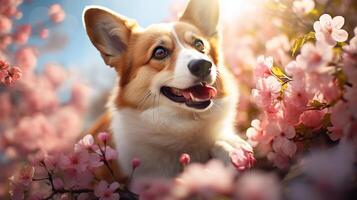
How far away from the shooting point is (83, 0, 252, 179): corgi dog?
2.34 metres

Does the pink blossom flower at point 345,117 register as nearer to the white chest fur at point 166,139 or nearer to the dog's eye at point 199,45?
the white chest fur at point 166,139

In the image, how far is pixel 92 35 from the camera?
8.70 feet

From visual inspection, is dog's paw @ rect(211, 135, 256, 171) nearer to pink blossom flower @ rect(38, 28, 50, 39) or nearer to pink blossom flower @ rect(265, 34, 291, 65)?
pink blossom flower @ rect(265, 34, 291, 65)

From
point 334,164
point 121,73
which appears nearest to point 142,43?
point 121,73

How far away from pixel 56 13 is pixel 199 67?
3204 mm

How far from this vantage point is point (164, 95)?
2422 mm

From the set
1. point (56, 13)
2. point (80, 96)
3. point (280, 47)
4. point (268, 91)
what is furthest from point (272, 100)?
point (80, 96)

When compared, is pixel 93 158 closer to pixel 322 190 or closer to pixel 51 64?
pixel 322 190

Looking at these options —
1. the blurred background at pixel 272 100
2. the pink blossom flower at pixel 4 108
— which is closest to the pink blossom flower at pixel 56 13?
the blurred background at pixel 272 100

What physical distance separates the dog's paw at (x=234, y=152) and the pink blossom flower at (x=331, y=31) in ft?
A: 2.07

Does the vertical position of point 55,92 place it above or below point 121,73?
above

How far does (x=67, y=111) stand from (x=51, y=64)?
0.96m

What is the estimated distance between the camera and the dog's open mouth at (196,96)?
7.64 feet

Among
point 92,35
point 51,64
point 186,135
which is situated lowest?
point 186,135
